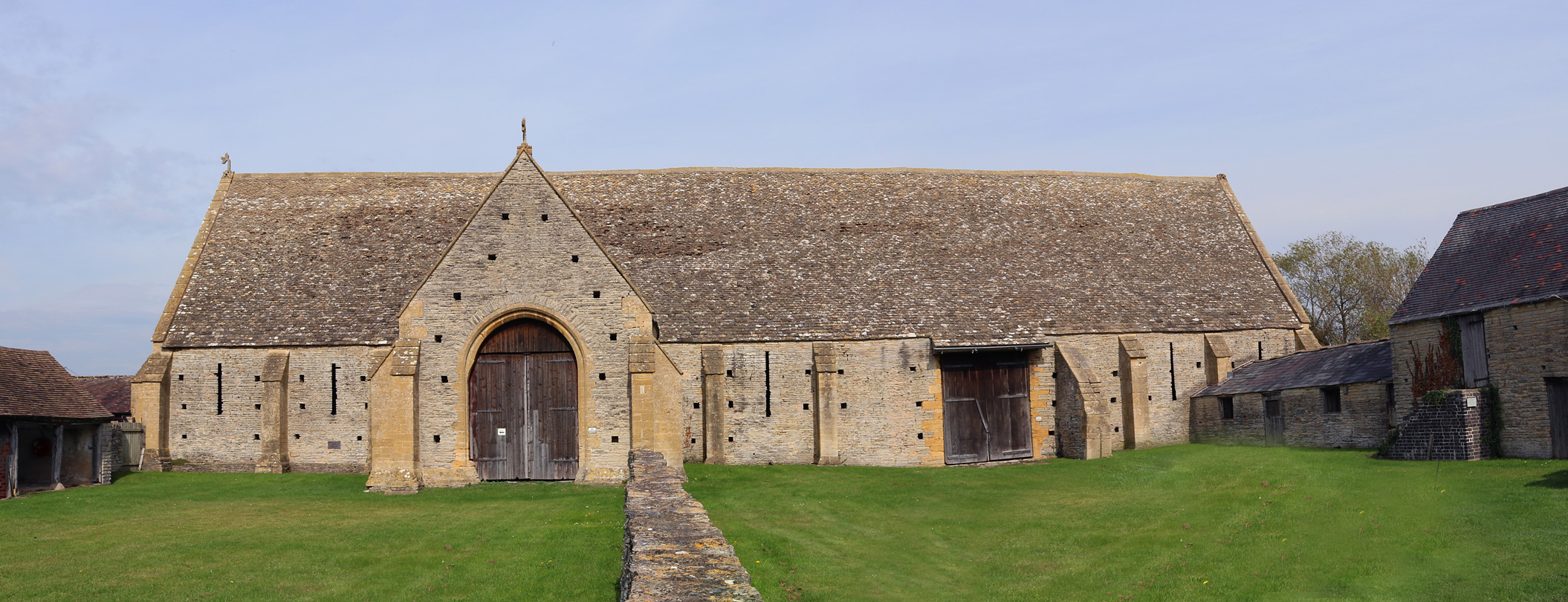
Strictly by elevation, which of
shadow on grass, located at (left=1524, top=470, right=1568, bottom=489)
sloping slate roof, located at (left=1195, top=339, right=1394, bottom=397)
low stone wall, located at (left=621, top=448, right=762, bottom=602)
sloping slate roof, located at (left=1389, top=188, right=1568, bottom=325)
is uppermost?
sloping slate roof, located at (left=1389, top=188, right=1568, bottom=325)

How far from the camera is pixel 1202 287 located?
121ft

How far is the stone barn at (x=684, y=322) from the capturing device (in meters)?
27.3

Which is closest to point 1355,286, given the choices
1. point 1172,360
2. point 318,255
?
point 1172,360

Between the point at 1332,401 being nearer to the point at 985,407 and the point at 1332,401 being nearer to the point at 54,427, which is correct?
the point at 985,407

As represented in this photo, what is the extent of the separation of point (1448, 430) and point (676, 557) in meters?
23.0

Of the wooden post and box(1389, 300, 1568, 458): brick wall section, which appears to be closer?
box(1389, 300, 1568, 458): brick wall section

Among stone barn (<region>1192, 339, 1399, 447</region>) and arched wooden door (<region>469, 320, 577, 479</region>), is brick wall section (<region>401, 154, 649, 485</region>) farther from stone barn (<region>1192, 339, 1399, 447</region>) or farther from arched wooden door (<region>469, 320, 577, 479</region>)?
stone barn (<region>1192, 339, 1399, 447</region>)

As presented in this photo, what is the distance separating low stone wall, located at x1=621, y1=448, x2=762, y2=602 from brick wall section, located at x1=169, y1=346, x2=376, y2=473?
60.2 ft

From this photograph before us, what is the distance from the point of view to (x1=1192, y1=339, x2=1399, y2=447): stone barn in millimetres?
29281

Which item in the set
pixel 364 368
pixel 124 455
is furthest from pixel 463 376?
pixel 124 455

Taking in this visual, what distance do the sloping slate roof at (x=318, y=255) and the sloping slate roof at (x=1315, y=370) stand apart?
26.3m

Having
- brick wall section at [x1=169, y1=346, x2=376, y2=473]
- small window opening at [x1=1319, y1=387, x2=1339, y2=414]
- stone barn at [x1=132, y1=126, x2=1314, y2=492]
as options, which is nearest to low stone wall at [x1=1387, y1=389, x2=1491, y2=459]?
small window opening at [x1=1319, y1=387, x2=1339, y2=414]

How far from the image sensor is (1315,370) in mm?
31953

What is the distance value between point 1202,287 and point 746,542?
25301 mm
